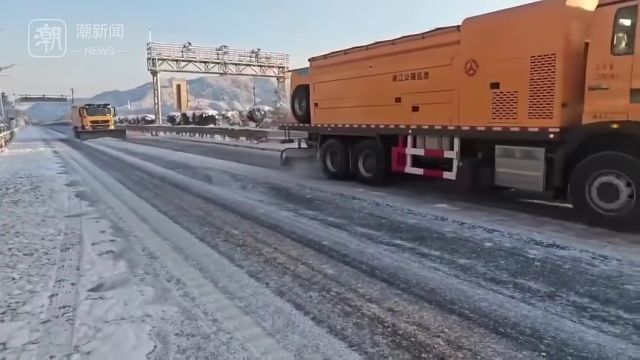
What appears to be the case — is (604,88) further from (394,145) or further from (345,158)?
(345,158)

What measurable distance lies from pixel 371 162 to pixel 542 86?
14.6 ft

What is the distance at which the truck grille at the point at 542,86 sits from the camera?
7.22 m

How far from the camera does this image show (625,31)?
Answer: 21.2 feet

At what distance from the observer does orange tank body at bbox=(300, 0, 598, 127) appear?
7.14 metres

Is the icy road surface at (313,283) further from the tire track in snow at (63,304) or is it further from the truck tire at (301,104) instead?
the truck tire at (301,104)

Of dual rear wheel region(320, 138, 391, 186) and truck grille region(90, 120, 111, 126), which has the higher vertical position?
truck grille region(90, 120, 111, 126)

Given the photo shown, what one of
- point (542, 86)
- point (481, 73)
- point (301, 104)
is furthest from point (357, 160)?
point (542, 86)

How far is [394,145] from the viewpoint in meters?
10.5

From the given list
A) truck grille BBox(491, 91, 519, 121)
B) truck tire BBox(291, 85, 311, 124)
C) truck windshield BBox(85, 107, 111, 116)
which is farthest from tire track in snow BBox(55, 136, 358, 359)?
truck windshield BBox(85, 107, 111, 116)

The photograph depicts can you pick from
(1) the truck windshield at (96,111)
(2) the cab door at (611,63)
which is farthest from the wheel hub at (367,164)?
(1) the truck windshield at (96,111)

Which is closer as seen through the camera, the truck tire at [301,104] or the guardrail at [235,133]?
the truck tire at [301,104]

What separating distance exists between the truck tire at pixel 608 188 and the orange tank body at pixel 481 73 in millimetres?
842

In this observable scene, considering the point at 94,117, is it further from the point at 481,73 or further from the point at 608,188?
the point at 608,188

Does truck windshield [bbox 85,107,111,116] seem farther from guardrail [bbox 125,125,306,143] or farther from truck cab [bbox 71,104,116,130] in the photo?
guardrail [bbox 125,125,306,143]
